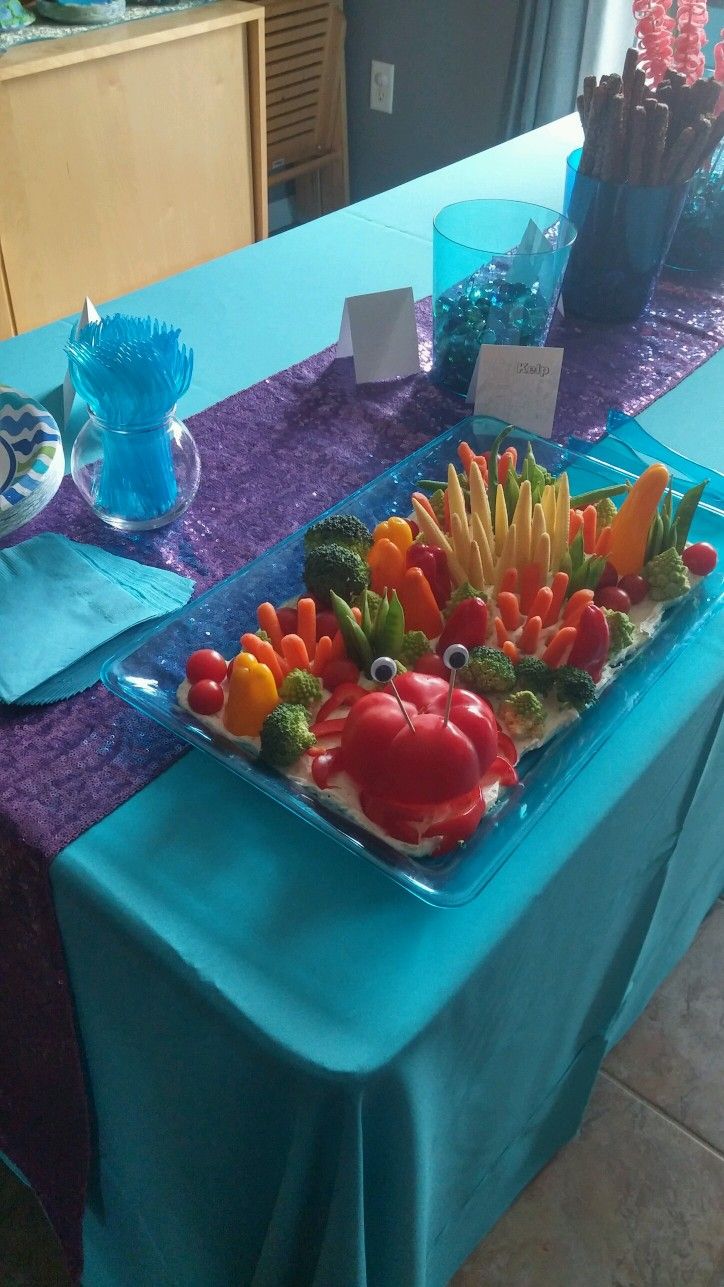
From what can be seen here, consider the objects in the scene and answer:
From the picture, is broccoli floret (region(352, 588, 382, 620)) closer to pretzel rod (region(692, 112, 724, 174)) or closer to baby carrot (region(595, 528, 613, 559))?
baby carrot (region(595, 528, 613, 559))

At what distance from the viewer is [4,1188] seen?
110 centimetres

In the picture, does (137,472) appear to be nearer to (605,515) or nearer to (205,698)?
(205,698)

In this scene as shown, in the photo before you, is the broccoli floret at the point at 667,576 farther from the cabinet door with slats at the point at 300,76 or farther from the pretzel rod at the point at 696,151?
the cabinet door with slats at the point at 300,76

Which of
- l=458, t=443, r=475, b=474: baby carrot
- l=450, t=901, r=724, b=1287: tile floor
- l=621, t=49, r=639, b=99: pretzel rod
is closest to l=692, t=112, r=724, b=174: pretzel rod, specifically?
l=621, t=49, r=639, b=99: pretzel rod

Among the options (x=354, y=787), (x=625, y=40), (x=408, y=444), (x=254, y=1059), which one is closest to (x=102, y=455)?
(x=408, y=444)

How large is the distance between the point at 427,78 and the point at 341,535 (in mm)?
2427

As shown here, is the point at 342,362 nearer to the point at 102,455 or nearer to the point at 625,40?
the point at 102,455

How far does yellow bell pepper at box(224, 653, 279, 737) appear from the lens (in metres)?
0.67

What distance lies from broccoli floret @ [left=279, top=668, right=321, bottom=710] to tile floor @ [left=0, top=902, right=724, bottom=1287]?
73cm

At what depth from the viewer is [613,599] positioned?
791 millimetres

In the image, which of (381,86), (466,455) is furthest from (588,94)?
(381,86)

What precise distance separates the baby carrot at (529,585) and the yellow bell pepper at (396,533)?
0.32 ft

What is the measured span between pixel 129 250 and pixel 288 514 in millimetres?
1769

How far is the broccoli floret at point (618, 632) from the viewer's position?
2.46 feet
